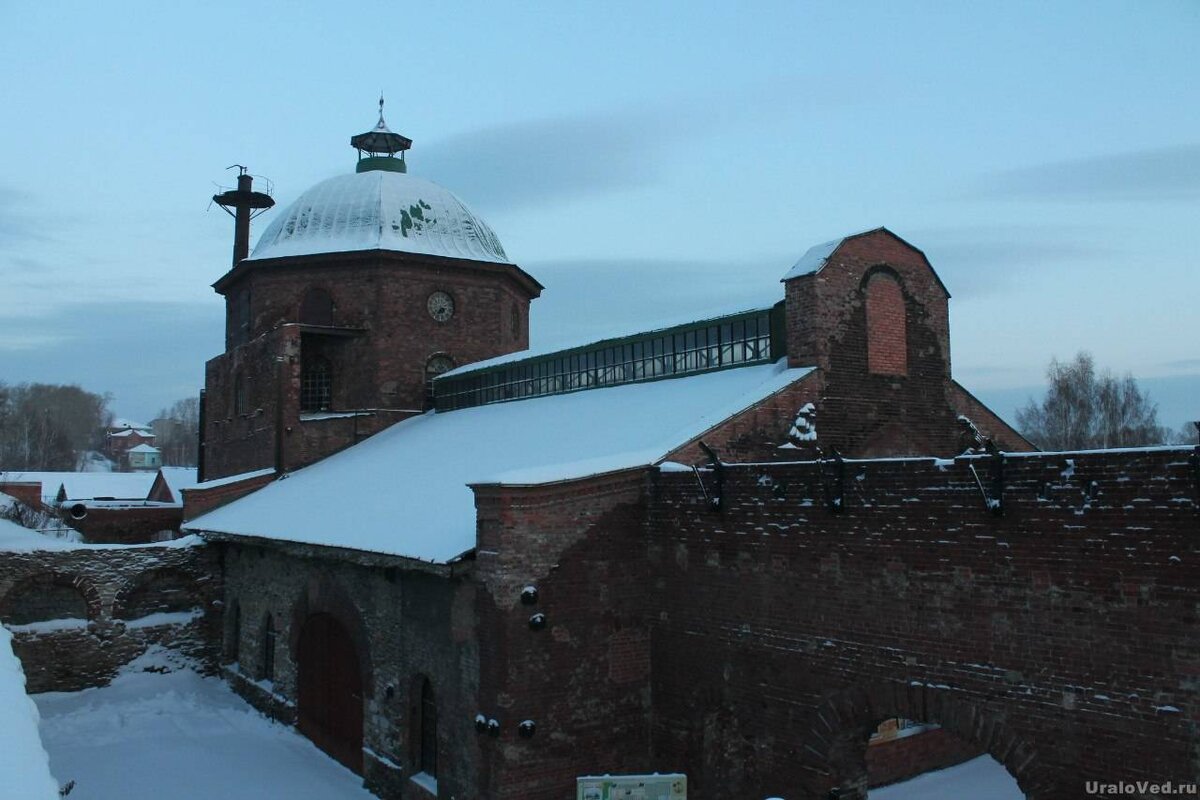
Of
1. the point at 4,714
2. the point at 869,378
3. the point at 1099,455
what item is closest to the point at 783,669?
the point at 1099,455

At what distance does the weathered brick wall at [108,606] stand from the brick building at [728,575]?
179cm

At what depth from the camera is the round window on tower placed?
22953 mm

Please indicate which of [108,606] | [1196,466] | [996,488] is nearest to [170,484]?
[108,606]

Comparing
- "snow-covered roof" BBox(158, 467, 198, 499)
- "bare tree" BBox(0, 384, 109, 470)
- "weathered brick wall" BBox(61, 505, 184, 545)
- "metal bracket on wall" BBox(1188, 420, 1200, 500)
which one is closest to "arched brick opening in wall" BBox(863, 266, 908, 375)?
"metal bracket on wall" BBox(1188, 420, 1200, 500)

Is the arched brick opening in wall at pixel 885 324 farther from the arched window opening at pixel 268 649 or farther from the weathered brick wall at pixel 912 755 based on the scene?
the arched window opening at pixel 268 649

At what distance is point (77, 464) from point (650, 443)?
9607 cm

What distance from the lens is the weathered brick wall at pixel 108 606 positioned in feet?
63.3

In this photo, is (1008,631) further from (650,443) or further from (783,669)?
(650,443)

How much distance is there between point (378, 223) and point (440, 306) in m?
2.57

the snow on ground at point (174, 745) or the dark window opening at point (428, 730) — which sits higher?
the dark window opening at point (428, 730)

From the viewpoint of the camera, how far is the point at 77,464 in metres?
92.4

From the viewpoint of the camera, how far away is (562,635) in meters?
10.9

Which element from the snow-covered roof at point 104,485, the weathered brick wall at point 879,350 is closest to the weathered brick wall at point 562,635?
the weathered brick wall at point 879,350

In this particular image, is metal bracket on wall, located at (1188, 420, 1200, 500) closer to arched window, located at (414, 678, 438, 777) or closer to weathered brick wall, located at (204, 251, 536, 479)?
arched window, located at (414, 678, 438, 777)
